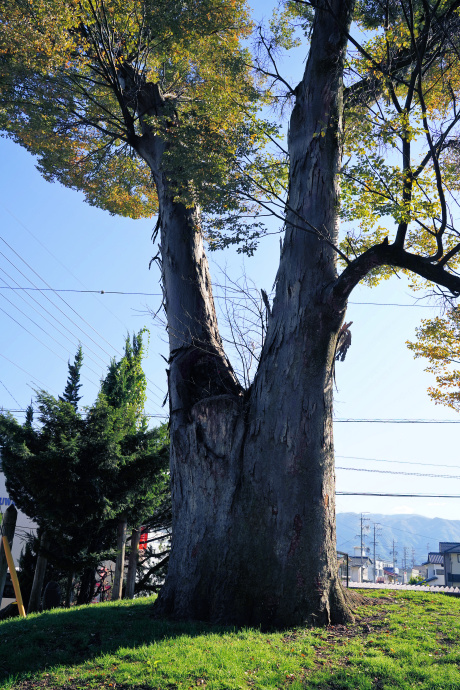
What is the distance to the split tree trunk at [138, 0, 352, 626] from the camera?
634 centimetres

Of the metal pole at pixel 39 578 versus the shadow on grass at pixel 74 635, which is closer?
the shadow on grass at pixel 74 635

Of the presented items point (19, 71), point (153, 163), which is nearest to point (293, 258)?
point (153, 163)

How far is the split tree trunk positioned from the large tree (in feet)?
0.07

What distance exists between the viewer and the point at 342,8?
8492mm

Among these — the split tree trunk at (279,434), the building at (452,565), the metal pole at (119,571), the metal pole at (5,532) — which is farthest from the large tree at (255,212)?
the building at (452,565)

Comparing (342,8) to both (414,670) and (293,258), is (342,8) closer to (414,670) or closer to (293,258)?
(293,258)

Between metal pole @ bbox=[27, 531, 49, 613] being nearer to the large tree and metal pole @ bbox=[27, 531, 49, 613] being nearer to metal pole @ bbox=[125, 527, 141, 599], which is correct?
metal pole @ bbox=[125, 527, 141, 599]

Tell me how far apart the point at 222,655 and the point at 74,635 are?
1848 mm

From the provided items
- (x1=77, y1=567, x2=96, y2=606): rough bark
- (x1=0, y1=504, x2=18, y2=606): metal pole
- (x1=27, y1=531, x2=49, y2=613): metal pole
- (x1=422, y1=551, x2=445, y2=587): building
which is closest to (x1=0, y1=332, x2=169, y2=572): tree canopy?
(x1=27, y1=531, x2=49, y2=613): metal pole

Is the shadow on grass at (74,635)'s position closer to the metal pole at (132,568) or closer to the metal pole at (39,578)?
the metal pole at (39,578)

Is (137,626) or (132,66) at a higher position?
(132,66)

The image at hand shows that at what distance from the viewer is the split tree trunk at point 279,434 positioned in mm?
6344

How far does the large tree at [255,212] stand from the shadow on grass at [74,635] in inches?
20.7

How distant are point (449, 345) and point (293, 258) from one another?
883 centimetres
